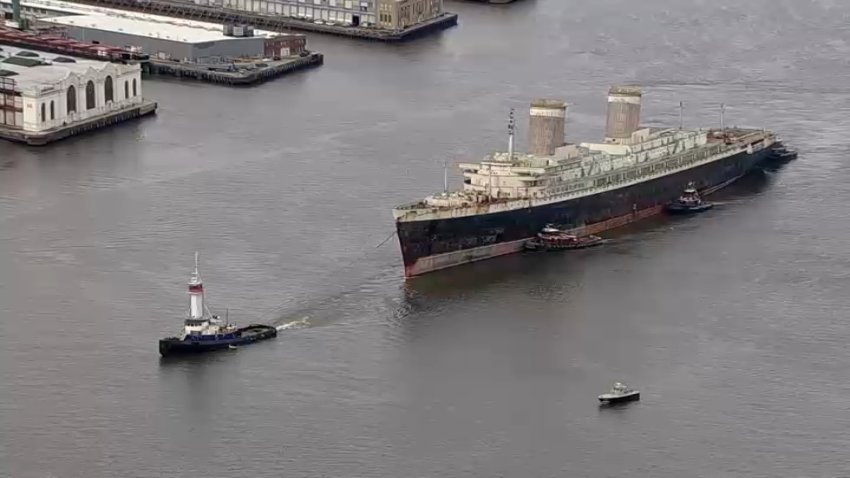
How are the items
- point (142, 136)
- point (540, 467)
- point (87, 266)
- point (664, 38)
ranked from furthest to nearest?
point (664, 38) < point (142, 136) < point (87, 266) < point (540, 467)

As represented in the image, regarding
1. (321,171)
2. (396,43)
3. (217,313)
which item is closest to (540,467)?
(217,313)

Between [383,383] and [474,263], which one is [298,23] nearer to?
[474,263]

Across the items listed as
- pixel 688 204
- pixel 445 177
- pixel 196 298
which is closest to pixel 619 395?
pixel 196 298

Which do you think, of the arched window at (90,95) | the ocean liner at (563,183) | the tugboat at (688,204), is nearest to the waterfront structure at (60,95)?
the arched window at (90,95)

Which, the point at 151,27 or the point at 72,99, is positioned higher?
the point at 151,27

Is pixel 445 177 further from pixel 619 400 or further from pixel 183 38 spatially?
pixel 183 38

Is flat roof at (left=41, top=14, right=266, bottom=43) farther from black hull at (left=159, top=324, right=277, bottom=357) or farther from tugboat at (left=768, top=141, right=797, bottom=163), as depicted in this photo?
black hull at (left=159, top=324, right=277, bottom=357)
